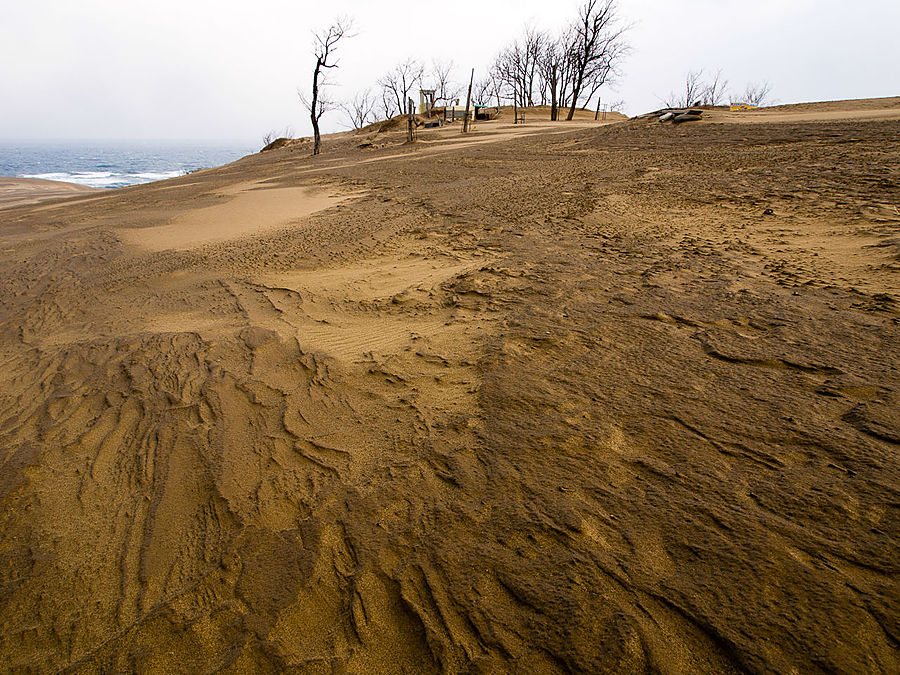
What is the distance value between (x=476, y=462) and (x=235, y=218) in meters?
7.33

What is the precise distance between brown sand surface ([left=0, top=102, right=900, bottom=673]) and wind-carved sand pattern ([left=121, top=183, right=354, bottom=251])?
7.08ft

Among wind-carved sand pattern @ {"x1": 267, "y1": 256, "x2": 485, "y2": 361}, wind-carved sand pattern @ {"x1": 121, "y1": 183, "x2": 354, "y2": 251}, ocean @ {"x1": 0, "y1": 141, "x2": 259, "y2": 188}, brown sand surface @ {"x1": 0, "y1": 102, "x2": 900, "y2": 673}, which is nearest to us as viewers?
brown sand surface @ {"x1": 0, "y1": 102, "x2": 900, "y2": 673}

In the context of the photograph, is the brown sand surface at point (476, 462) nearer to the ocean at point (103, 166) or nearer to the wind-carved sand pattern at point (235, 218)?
the wind-carved sand pattern at point (235, 218)

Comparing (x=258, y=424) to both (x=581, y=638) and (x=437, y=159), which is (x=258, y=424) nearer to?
(x=581, y=638)

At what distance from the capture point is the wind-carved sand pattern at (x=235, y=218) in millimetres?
6285

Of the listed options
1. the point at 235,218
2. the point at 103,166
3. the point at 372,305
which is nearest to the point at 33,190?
the point at 235,218

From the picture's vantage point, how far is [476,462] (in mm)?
1854

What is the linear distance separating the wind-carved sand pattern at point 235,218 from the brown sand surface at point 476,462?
2.16 metres

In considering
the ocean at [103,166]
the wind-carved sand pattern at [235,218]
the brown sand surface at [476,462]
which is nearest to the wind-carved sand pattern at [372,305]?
the brown sand surface at [476,462]

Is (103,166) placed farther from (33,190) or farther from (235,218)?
(235,218)

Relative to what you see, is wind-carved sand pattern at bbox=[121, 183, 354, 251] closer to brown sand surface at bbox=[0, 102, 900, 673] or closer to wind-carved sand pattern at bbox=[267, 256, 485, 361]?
brown sand surface at bbox=[0, 102, 900, 673]

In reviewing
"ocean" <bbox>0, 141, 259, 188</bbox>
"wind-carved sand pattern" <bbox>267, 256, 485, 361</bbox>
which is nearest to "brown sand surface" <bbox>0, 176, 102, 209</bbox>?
"ocean" <bbox>0, 141, 259, 188</bbox>

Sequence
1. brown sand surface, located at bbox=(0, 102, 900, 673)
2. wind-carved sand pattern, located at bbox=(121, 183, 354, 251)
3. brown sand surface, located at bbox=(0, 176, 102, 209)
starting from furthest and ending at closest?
brown sand surface, located at bbox=(0, 176, 102, 209) < wind-carved sand pattern, located at bbox=(121, 183, 354, 251) < brown sand surface, located at bbox=(0, 102, 900, 673)

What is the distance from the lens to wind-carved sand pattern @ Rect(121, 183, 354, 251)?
629 cm
